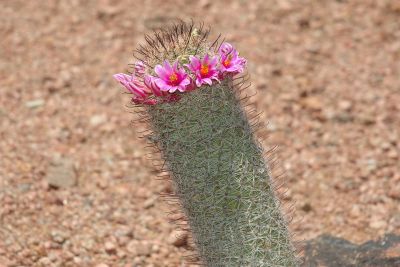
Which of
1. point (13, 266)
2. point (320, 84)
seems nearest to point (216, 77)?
point (13, 266)

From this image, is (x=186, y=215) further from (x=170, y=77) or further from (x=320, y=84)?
(x=320, y=84)

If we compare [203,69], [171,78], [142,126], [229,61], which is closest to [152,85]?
[171,78]

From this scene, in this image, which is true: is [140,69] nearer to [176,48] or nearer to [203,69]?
[176,48]

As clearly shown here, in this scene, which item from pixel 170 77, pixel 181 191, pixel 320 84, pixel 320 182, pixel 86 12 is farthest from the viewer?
pixel 86 12

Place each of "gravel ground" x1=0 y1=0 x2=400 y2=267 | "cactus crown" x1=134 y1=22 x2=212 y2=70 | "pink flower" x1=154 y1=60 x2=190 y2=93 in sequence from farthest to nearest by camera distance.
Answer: "gravel ground" x1=0 y1=0 x2=400 y2=267, "cactus crown" x1=134 y1=22 x2=212 y2=70, "pink flower" x1=154 y1=60 x2=190 y2=93

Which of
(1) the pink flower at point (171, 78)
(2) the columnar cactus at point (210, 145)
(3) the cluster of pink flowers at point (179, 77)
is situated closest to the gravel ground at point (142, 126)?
(2) the columnar cactus at point (210, 145)

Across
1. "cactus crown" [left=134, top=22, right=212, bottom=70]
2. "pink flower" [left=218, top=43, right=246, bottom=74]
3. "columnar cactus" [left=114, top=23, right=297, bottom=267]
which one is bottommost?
"columnar cactus" [left=114, top=23, right=297, bottom=267]

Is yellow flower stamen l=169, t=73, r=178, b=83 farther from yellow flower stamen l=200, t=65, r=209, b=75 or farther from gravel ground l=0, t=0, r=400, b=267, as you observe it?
gravel ground l=0, t=0, r=400, b=267

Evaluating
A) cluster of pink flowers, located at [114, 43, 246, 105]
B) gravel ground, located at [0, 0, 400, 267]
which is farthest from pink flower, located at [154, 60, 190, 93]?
gravel ground, located at [0, 0, 400, 267]

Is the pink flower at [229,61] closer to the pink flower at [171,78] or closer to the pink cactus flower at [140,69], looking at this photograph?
the pink flower at [171,78]
